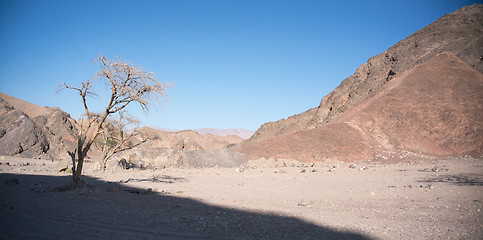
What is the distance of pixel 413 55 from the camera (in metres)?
39.2

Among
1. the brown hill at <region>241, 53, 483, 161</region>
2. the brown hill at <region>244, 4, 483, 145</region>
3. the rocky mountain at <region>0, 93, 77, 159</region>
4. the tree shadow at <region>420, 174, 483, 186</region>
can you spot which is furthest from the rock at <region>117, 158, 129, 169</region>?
the brown hill at <region>244, 4, 483, 145</region>

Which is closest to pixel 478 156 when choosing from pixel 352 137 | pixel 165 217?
pixel 352 137

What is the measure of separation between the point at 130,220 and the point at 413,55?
142ft

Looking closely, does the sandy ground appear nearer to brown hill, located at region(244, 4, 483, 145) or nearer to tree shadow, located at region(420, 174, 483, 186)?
tree shadow, located at region(420, 174, 483, 186)

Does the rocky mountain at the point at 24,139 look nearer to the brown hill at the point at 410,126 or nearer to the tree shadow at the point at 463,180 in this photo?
the brown hill at the point at 410,126

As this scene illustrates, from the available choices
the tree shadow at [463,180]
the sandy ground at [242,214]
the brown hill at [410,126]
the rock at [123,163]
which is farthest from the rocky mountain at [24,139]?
the tree shadow at [463,180]

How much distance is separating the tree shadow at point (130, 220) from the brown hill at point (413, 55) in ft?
117

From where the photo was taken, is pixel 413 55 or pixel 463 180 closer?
pixel 463 180

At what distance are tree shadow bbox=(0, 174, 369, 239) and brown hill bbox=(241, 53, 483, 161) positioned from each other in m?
18.9

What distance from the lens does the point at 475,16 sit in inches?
1492

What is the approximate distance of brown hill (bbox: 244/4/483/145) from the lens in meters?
35.4

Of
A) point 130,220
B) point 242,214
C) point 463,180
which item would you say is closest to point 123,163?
point 130,220

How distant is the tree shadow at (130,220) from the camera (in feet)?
17.0

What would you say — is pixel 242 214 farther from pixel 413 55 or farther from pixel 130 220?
pixel 413 55
